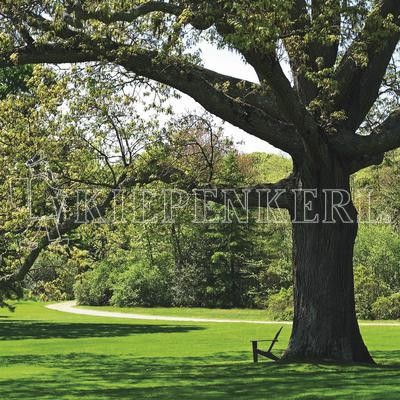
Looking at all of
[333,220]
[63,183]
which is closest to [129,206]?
[63,183]

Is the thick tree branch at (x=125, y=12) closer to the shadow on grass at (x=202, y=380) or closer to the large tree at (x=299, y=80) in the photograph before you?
the large tree at (x=299, y=80)

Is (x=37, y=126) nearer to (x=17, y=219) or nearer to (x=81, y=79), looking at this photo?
(x=17, y=219)

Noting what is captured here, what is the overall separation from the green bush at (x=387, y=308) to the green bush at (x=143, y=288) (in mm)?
17333

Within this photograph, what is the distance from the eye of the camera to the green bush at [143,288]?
48.4m

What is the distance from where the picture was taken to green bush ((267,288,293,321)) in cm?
3450

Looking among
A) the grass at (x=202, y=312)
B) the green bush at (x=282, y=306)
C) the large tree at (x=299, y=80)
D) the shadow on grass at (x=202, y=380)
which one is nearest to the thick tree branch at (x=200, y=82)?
the large tree at (x=299, y=80)

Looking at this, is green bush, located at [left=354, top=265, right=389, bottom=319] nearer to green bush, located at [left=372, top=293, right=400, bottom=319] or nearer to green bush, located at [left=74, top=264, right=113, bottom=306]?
green bush, located at [left=372, top=293, right=400, bottom=319]

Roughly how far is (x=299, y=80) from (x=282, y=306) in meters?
20.3

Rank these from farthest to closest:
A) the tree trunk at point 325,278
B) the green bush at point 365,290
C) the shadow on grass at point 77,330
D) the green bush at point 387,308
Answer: the green bush at point 365,290
the green bush at point 387,308
the shadow on grass at point 77,330
the tree trunk at point 325,278

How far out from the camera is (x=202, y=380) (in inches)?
539

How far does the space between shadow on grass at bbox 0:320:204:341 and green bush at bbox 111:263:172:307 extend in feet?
47.8

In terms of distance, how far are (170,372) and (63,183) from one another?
22.5ft

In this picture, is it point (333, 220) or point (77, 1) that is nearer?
point (77, 1)

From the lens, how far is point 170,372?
1554 cm
